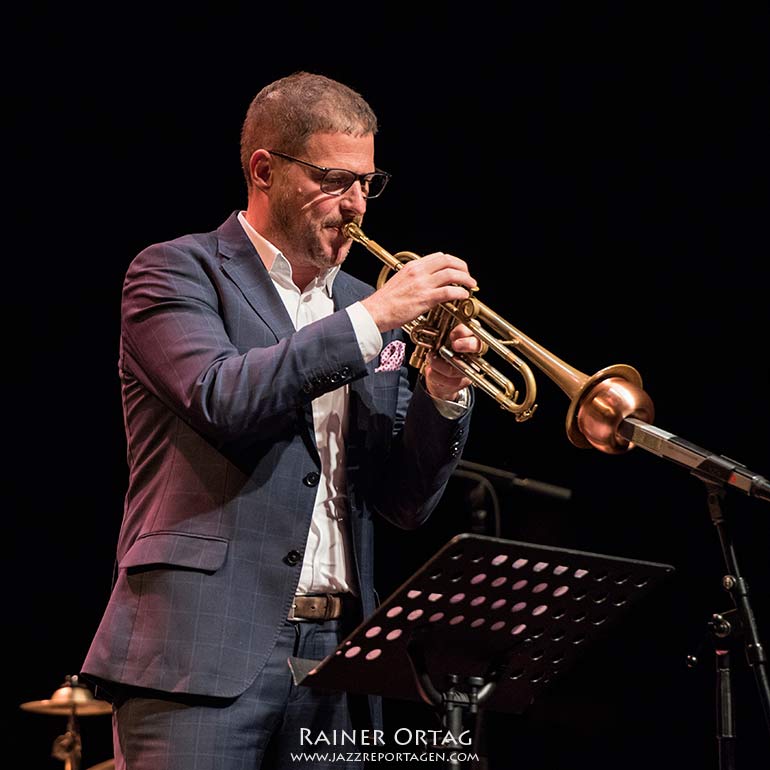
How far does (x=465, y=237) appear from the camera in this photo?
483 centimetres

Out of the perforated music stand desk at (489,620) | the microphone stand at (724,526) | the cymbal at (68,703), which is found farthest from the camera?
the cymbal at (68,703)

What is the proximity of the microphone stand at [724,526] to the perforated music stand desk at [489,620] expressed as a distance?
209 mm

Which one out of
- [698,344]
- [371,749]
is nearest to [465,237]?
[698,344]

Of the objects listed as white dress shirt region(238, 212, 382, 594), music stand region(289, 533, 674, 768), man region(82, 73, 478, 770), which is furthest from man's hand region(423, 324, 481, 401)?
music stand region(289, 533, 674, 768)

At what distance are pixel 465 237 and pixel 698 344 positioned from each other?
1.06 metres

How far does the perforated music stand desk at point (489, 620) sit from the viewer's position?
6.36 ft

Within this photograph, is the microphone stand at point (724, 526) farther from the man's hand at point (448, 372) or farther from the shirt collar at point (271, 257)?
the shirt collar at point (271, 257)

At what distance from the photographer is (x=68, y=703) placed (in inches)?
161

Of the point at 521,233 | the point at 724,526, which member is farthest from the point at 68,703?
the point at 724,526

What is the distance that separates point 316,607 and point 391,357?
0.67 meters

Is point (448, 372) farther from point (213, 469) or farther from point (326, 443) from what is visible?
point (213, 469)

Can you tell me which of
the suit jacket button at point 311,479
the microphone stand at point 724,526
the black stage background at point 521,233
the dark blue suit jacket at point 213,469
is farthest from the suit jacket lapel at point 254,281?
the black stage background at point 521,233

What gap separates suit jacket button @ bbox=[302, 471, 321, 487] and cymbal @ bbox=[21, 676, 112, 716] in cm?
204

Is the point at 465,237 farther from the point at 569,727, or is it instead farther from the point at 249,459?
the point at 249,459
